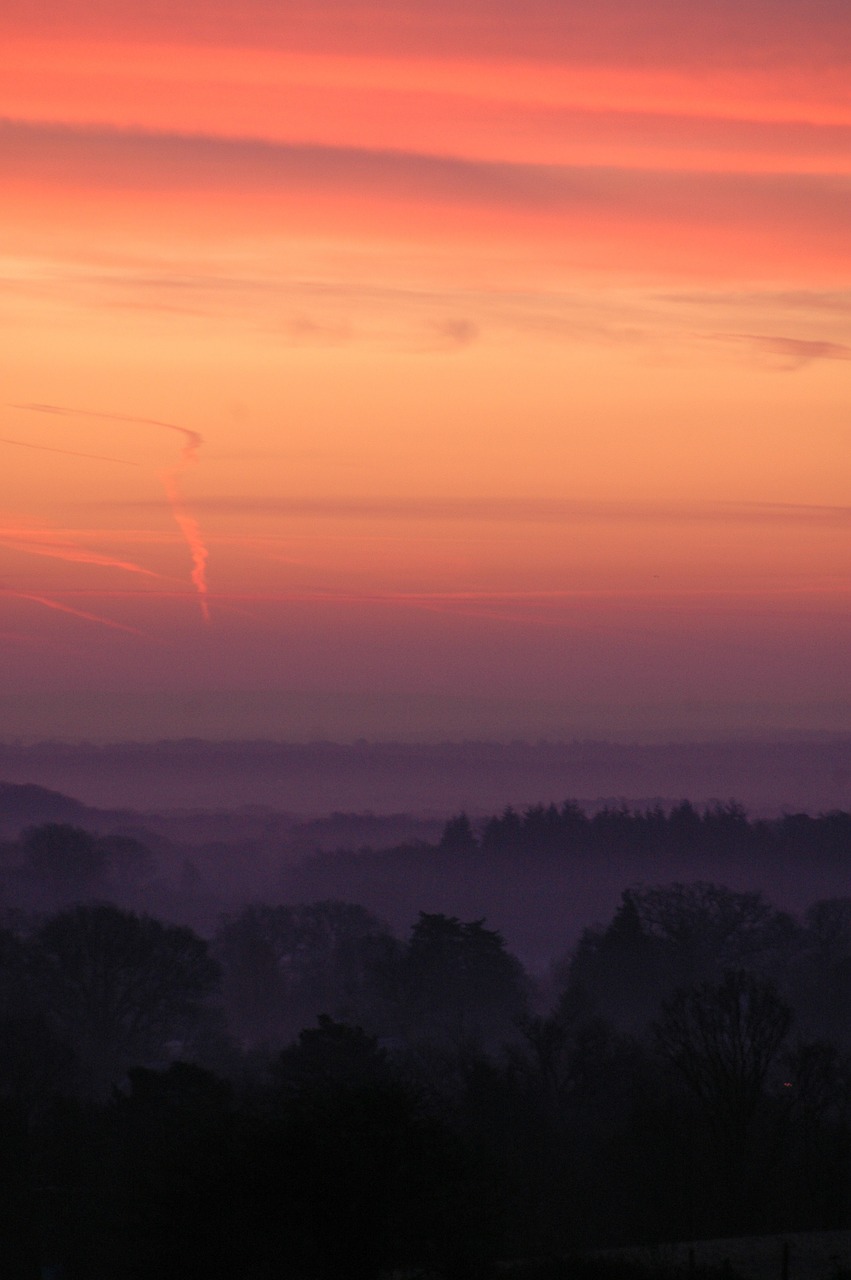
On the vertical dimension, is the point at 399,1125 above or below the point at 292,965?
below

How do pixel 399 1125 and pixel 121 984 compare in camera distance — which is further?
pixel 121 984

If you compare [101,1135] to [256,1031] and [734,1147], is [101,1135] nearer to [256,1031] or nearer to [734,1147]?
[734,1147]

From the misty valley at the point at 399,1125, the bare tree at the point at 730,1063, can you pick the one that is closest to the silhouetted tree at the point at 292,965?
the misty valley at the point at 399,1125

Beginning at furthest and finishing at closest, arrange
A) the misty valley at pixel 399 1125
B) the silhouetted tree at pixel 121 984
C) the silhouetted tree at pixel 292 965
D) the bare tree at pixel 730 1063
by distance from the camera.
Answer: the silhouetted tree at pixel 292 965, the silhouetted tree at pixel 121 984, the bare tree at pixel 730 1063, the misty valley at pixel 399 1125

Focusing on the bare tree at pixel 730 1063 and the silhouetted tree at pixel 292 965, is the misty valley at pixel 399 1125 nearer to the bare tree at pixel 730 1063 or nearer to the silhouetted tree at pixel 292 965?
the bare tree at pixel 730 1063

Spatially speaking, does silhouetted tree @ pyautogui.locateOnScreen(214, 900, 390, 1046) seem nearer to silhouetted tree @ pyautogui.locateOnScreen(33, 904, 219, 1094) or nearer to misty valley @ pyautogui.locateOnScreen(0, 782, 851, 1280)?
misty valley @ pyautogui.locateOnScreen(0, 782, 851, 1280)

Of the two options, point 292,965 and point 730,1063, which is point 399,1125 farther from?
point 292,965

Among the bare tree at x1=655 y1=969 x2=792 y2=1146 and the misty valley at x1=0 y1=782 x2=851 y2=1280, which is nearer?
the misty valley at x1=0 y1=782 x2=851 y2=1280

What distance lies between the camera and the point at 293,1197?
106ft

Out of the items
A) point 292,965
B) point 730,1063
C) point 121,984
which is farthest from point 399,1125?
point 292,965

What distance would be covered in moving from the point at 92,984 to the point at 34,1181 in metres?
52.9

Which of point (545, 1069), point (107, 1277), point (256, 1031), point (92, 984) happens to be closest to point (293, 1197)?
point (107, 1277)

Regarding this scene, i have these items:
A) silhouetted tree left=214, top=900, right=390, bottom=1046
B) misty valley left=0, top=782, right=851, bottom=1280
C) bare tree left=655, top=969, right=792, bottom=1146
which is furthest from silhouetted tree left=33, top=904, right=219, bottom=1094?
bare tree left=655, top=969, right=792, bottom=1146

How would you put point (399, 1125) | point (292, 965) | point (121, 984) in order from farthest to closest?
1. point (292, 965)
2. point (121, 984)
3. point (399, 1125)
